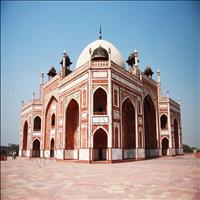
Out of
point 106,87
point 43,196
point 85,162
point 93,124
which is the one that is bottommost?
point 85,162

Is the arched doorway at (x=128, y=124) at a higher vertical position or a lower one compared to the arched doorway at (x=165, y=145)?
higher

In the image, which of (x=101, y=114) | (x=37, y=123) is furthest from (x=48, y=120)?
(x=101, y=114)

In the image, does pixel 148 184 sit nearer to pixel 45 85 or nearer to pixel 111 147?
pixel 111 147

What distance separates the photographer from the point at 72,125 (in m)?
24.0

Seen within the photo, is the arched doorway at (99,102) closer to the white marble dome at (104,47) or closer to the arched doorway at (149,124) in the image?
the white marble dome at (104,47)

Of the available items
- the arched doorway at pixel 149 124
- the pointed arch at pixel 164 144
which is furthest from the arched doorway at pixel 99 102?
the pointed arch at pixel 164 144

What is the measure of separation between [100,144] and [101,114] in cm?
317

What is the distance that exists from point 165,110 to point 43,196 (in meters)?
27.5

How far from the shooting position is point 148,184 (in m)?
8.12

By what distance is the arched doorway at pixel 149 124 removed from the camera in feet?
94.1

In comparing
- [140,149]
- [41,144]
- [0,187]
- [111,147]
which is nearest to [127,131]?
[140,149]

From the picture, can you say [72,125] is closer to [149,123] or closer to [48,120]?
[48,120]

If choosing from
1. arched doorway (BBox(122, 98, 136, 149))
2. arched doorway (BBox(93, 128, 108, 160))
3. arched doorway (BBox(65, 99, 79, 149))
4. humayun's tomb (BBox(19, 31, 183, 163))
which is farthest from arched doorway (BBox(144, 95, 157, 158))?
arched doorway (BBox(65, 99, 79, 149))

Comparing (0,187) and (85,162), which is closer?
(0,187)
